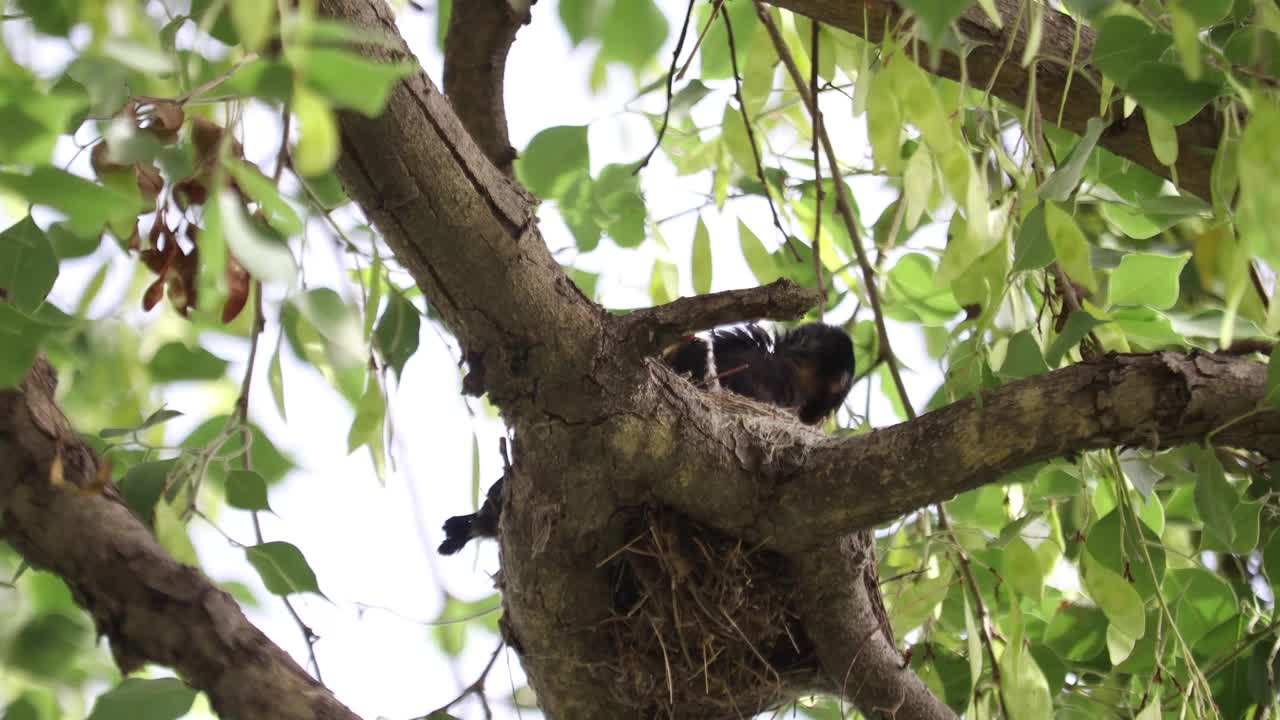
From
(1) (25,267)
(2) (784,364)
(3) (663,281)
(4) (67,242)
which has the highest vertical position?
(2) (784,364)

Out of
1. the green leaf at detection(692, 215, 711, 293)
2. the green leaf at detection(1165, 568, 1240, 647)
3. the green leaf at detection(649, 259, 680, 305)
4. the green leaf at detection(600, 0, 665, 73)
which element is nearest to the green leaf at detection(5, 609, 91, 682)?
the green leaf at detection(600, 0, 665, 73)

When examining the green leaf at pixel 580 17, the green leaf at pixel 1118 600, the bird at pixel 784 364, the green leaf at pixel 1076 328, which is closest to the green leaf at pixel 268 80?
the green leaf at pixel 580 17

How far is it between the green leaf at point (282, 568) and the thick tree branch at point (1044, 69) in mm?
779

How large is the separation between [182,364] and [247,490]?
16 centimetres

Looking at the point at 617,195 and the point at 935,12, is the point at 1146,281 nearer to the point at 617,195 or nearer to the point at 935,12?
the point at 617,195

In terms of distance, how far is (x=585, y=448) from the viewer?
1.30m

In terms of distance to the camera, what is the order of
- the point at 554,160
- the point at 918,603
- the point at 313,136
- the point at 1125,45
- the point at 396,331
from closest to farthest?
the point at 313,136 < the point at 1125,45 < the point at 396,331 < the point at 918,603 < the point at 554,160

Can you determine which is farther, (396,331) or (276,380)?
(396,331)

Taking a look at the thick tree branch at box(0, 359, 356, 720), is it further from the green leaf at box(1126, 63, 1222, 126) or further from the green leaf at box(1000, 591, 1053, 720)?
the green leaf at box(1126, 63, 1222, 126)

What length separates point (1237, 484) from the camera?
1.58m

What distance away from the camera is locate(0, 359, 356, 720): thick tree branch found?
1.03 meters

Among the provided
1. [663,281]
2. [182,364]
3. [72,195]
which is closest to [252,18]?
[72,195]

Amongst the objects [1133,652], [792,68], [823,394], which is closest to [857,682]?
[1133,652]

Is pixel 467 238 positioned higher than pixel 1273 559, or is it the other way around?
pixel 467 238
